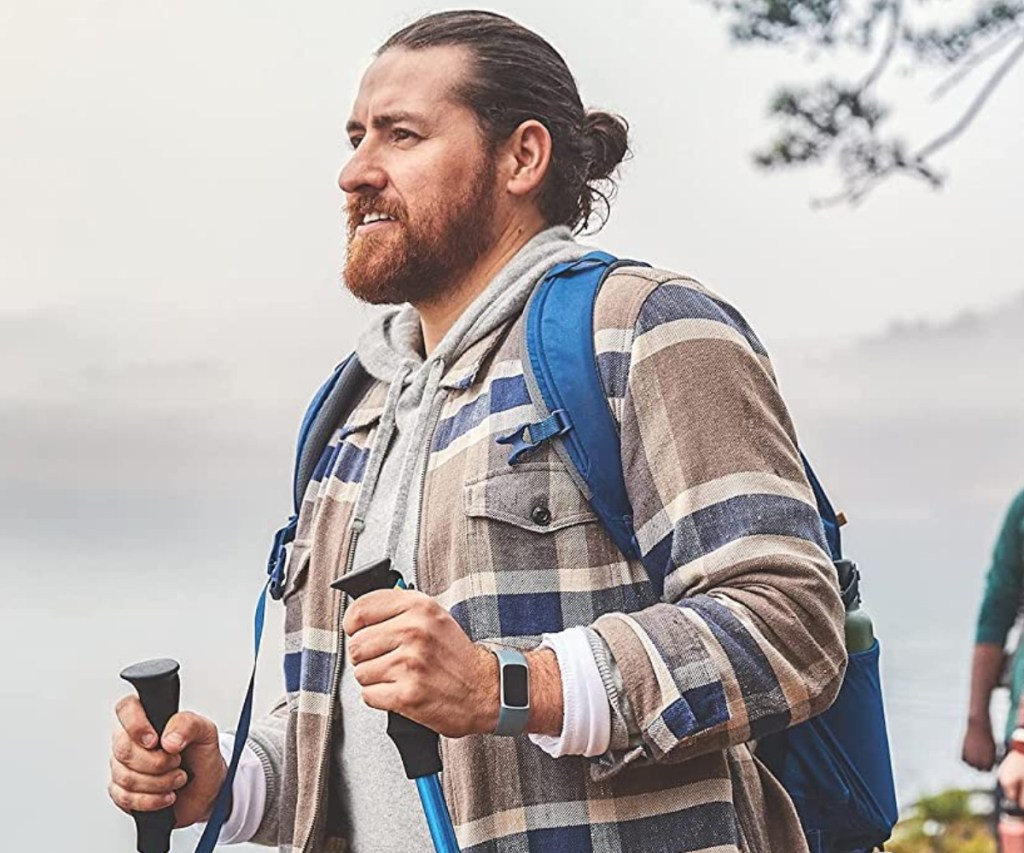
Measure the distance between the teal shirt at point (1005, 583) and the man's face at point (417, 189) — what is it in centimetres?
163

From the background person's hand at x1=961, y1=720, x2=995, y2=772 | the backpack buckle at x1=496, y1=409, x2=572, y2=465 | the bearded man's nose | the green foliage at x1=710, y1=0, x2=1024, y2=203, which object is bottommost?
the backpack buckle at x1=496, y1=409, x2=572, y2=465

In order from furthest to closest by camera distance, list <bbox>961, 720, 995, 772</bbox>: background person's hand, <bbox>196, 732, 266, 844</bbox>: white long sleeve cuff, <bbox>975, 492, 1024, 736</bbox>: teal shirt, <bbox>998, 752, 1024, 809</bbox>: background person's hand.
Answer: <bbox>961, 720, 995, 772</bbox>: background person's hand
<bbox>975, 492, 1024, 736</bbox>: teal shirt
<bbox>998, 752, 1024, 809</bbox>: background person's hand
<bbox>196, 732, 266, 844</bbox>: white long sleeve cuff

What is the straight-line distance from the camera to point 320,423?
159 centimetres

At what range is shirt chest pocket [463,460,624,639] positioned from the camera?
1.25 meters

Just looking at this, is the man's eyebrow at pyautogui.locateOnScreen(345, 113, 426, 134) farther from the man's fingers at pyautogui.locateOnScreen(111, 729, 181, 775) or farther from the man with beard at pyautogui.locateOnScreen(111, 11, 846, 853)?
the man's fingers at pyautogui.locateOnScreen(111, 729, 181, 775)

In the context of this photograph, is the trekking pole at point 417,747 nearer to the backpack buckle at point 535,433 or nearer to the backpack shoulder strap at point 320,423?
the backpack buckle at point 535,433

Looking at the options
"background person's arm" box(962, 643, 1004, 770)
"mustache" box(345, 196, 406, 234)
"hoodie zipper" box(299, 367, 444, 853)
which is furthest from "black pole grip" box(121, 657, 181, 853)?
"background person's arm" box(962, 643, 1004, 770)

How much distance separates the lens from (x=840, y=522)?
55.9 inches

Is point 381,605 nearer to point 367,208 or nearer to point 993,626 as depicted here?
point 367,208

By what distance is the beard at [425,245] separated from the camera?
1.48m

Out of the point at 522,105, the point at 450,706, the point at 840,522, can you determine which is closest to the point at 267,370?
the point at 522,105

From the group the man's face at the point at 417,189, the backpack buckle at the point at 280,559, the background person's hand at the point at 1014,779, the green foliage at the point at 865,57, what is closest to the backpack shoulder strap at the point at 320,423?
the backpack buckle at the point at 280,559

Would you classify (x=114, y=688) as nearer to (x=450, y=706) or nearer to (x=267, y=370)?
(x=267, y=370)

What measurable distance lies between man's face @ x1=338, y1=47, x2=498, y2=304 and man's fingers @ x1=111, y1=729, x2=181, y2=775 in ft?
1.58
